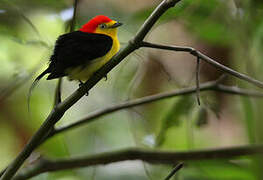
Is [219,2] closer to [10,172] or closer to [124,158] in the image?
[124,158]

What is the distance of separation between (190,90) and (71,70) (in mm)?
665

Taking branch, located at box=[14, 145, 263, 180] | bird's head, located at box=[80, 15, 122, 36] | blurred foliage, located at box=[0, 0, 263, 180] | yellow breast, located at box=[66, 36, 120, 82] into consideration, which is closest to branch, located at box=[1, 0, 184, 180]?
branch, located at box=[14, 145, 263, 180]

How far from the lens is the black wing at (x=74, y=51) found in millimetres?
1984

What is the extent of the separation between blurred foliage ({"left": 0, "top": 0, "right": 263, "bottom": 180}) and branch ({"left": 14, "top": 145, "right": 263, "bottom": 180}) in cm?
15

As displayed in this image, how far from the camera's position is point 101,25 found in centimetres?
244

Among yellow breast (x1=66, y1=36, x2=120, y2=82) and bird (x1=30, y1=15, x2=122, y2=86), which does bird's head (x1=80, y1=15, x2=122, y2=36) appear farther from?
yellow breast (x1=66, y1=36, x2=120, y2=82)

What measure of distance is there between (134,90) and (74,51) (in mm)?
1220

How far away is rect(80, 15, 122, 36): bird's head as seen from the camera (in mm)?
2422

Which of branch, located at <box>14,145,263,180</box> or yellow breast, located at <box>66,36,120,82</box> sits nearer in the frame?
branch, located at <box>14,145,263,180</box>

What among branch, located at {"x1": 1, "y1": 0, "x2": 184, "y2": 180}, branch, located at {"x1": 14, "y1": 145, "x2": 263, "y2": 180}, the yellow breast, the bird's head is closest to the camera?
branch, located at {"x1": 1, "y1": 0, "x2": 184, "y2": 180}

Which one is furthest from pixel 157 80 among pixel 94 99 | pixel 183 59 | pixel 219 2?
pixel 219 2

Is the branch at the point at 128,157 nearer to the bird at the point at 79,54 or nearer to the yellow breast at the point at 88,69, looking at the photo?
the bird at the point at 79,54

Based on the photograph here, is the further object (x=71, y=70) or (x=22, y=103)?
(x=22, y=103)

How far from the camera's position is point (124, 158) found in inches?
67.9
